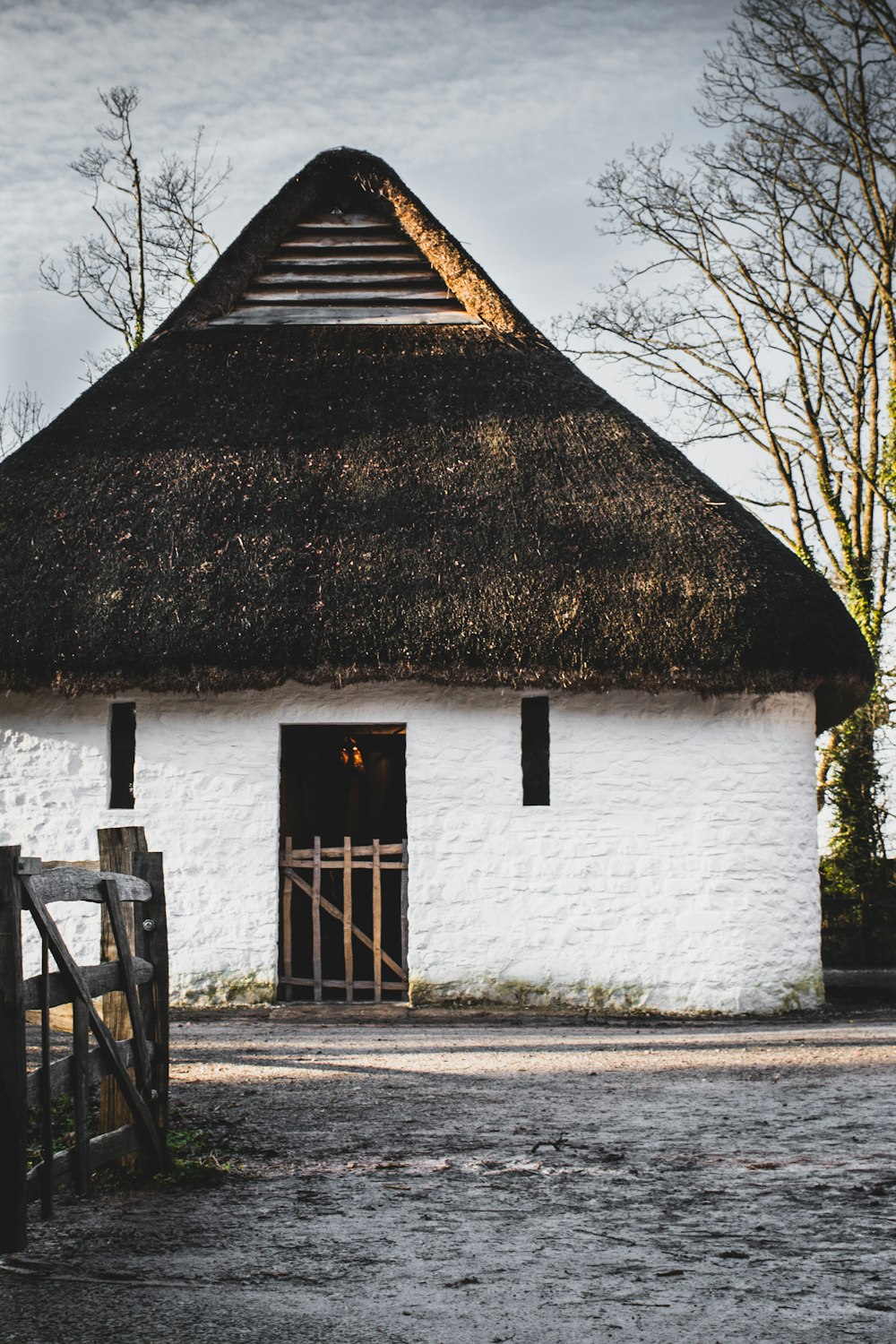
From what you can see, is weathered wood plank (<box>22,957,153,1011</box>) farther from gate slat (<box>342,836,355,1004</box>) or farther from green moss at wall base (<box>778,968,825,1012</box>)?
green moss at wall base (<box>778,968,825,1012</box>)

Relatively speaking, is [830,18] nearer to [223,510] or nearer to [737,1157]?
[223,510]

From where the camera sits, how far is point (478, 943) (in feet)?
33.3

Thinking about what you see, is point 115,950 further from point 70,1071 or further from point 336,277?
point 336,277

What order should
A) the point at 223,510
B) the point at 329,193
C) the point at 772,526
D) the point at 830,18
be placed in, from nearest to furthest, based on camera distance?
1. the point at 223,510
2. the point at 329,193
3. the point at 830,18
4. the point at 772,526

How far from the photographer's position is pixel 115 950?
187 inches

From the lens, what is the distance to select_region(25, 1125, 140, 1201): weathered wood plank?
3.86m

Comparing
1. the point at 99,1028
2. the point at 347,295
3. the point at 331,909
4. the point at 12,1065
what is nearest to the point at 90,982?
the point at 99,1028

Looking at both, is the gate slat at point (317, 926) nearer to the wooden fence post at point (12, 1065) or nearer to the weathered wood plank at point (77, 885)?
the weathered wood plank at point (77, 885)

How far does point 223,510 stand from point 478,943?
13.6ft

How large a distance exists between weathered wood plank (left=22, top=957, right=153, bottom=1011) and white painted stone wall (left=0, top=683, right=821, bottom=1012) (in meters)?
5.43

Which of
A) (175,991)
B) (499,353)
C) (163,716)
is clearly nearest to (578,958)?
(175,991)

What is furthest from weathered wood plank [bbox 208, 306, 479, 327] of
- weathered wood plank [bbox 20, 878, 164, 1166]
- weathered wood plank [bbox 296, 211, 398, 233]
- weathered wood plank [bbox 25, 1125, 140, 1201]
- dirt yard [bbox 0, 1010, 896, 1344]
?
weathered wood plank [bbox 25, 1125, 140, 1201]

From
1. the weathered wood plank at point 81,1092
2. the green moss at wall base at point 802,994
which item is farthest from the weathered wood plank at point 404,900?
the weathered wood plank at point 81,1092

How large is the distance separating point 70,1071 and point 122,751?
6.64m
